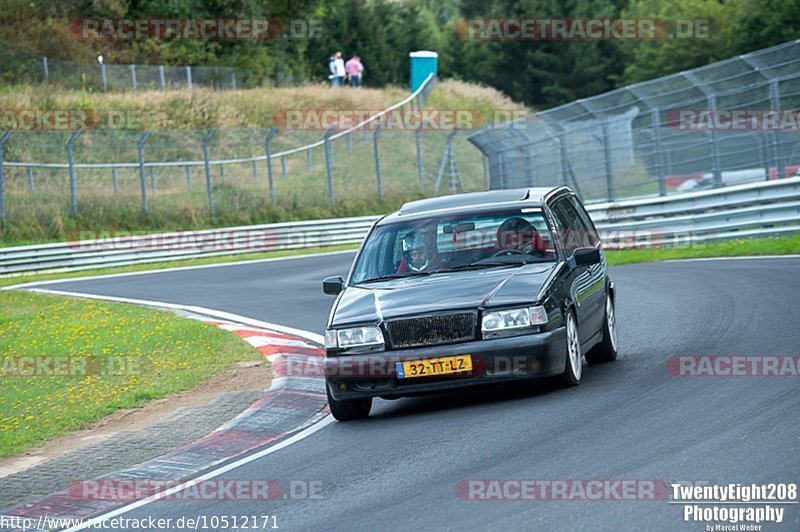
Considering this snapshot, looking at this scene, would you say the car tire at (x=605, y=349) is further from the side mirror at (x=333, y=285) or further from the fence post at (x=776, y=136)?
the fence post at (x=776, y=136)

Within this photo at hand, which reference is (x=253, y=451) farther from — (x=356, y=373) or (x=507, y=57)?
(x=507, y=57)

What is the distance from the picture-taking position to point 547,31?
3275 inches

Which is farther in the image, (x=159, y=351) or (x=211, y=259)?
(x=211, y=259)

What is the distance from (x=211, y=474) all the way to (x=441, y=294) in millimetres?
2143

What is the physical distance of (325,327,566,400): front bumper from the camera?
8883 millimetres

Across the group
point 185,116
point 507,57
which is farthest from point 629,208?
point 507,57

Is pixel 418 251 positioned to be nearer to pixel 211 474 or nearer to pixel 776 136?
pixel 211 474

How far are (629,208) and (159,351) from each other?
42.3 ft

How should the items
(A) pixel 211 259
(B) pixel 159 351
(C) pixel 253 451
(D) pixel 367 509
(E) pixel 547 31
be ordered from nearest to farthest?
(D) pixel 367 509 < (C) pixel 253 451 < (B) pixel 159 351 < (A) pixel 211 259 < (E) pixel 547 31

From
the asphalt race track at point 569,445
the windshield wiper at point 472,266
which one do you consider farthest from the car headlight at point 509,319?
the windshield wiper at point 472,266

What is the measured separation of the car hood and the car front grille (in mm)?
61

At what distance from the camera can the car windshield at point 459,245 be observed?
9938 mm

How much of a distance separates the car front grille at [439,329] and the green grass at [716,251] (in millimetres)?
11732

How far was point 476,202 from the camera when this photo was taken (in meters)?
10.5
